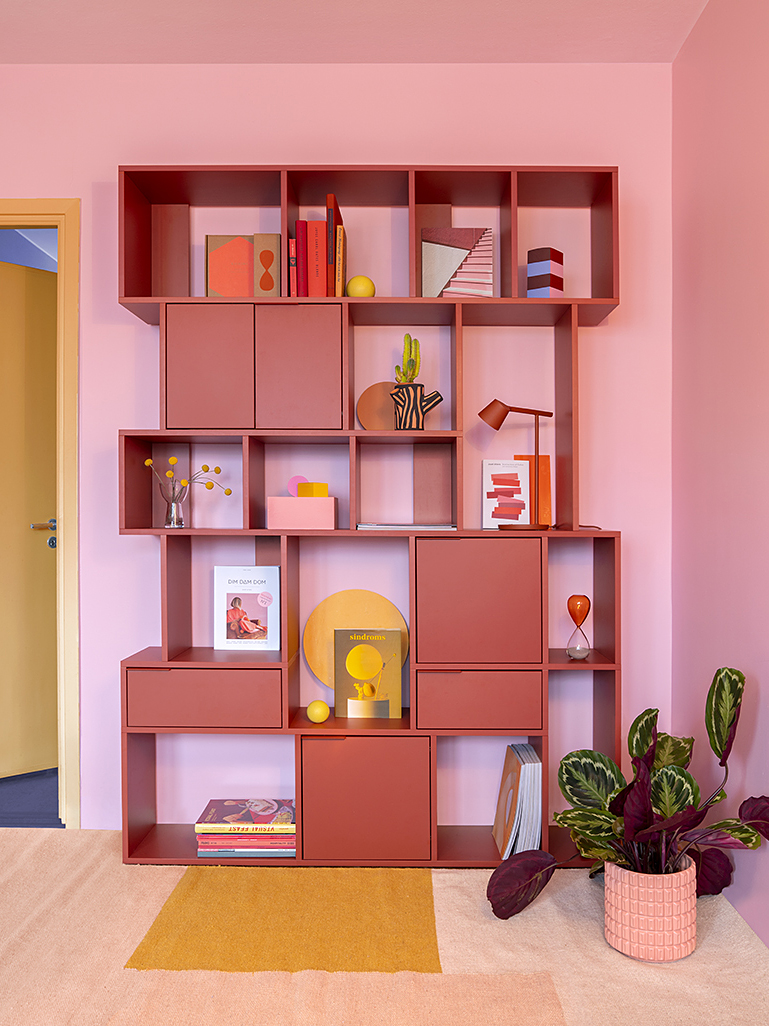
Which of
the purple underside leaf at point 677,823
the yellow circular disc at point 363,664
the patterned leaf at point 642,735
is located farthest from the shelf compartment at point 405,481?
the purple underside leaf at point 677,823

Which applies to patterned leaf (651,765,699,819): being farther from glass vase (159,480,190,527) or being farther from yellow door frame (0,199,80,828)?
yellow door frame (0,199,80,828)

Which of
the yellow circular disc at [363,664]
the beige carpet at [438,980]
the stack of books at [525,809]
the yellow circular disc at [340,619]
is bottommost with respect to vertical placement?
the beige carpet at [438,980]

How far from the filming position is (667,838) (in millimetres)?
1812

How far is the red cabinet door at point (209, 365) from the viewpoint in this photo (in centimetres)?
230

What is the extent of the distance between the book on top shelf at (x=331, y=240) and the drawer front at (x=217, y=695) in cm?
124

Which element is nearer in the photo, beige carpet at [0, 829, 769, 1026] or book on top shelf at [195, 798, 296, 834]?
beige carpet at [0, 829, 769, 1026]

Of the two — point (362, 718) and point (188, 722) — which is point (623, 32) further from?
point (188, 722)

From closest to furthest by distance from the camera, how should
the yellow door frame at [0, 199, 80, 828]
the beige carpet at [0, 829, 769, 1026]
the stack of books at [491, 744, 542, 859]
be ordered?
1. the beige carpet at [0, 829, 769, 1026]
2. the stack of books at [491, 744, 542, 859]
3. the yellow door frame at [0, 199, 80, 828]

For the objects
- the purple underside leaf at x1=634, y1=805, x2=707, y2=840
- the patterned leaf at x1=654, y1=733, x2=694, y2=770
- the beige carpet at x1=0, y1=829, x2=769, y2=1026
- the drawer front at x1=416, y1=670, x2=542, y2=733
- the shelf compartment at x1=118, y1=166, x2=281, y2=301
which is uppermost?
the shelf compartment at x1=118, y1=166, x2=281, y2=301

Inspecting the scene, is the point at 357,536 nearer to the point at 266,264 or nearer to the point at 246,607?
the point at 246,607

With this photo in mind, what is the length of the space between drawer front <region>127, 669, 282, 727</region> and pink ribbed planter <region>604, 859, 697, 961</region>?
1089 mm

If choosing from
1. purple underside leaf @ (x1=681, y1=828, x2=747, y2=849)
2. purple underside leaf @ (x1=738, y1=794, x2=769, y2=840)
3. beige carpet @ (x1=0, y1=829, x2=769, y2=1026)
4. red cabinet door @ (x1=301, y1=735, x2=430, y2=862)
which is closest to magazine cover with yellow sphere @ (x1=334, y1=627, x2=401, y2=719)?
red cabinet door @ (x1=301, y1=735, x2=430, y2=862)

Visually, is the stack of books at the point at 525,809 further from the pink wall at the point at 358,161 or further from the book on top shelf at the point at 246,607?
the book on top shelf at the point at 246,607

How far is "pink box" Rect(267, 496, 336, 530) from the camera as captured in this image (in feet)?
7.49
